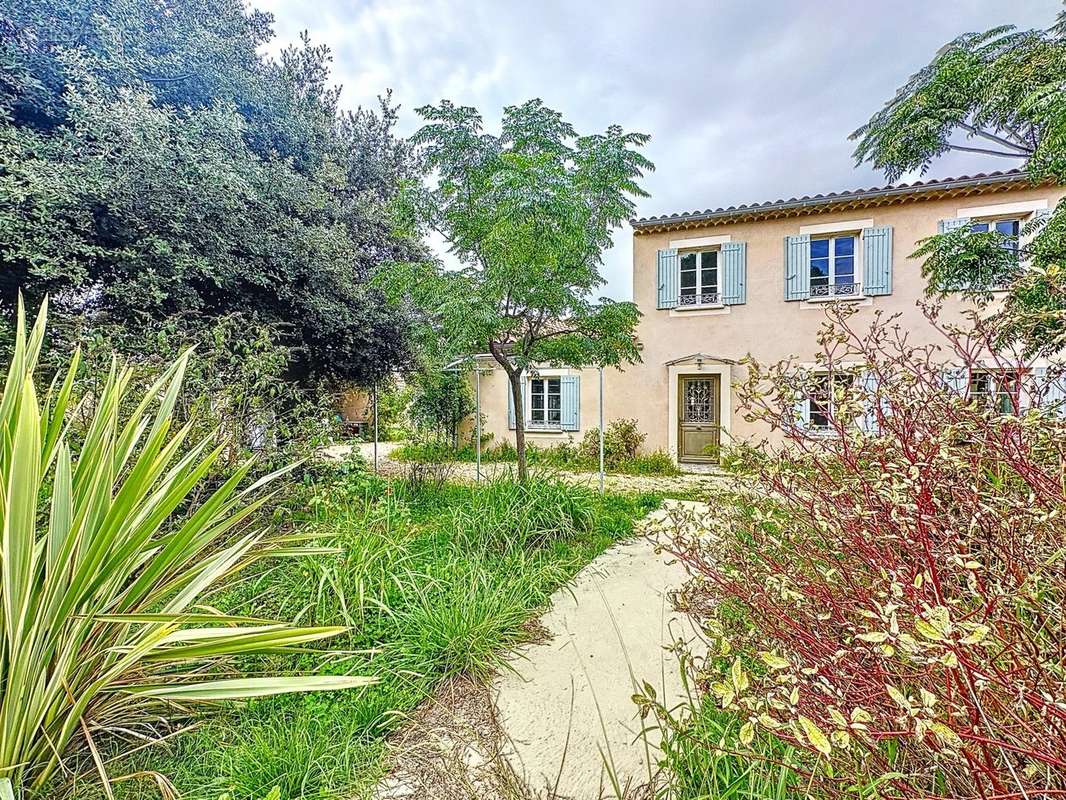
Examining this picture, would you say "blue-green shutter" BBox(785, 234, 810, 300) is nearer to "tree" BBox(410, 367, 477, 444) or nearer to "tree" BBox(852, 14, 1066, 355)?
"tree" BBox(852, 14, 1066, 355)

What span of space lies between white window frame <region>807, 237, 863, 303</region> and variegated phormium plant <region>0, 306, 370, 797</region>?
29.7ft

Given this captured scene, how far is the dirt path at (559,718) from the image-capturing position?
1738mm

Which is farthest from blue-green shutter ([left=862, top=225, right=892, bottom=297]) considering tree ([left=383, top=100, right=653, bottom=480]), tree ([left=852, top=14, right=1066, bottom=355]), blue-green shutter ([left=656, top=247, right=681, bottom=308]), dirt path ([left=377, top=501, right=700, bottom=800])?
A: dirt path ([left=377, top=501, right=700, bottom=800])

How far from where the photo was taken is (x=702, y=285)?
28.4 feet

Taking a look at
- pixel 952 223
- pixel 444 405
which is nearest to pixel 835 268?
pixel 952 223

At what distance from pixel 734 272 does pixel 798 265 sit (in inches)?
41.4

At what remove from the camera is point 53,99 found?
4.07 metres

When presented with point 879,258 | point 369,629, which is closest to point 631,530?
point 369,629

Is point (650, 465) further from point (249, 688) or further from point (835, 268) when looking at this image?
point (249, 688)

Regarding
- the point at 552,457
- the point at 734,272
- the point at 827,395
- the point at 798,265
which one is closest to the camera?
the point at 827,395

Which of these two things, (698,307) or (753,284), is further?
(698,307)

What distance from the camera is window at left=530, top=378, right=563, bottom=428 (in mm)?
9930

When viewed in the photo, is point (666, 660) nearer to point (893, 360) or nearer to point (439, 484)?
point (893, 360)

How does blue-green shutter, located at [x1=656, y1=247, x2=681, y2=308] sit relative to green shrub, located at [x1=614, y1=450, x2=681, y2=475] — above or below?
above
